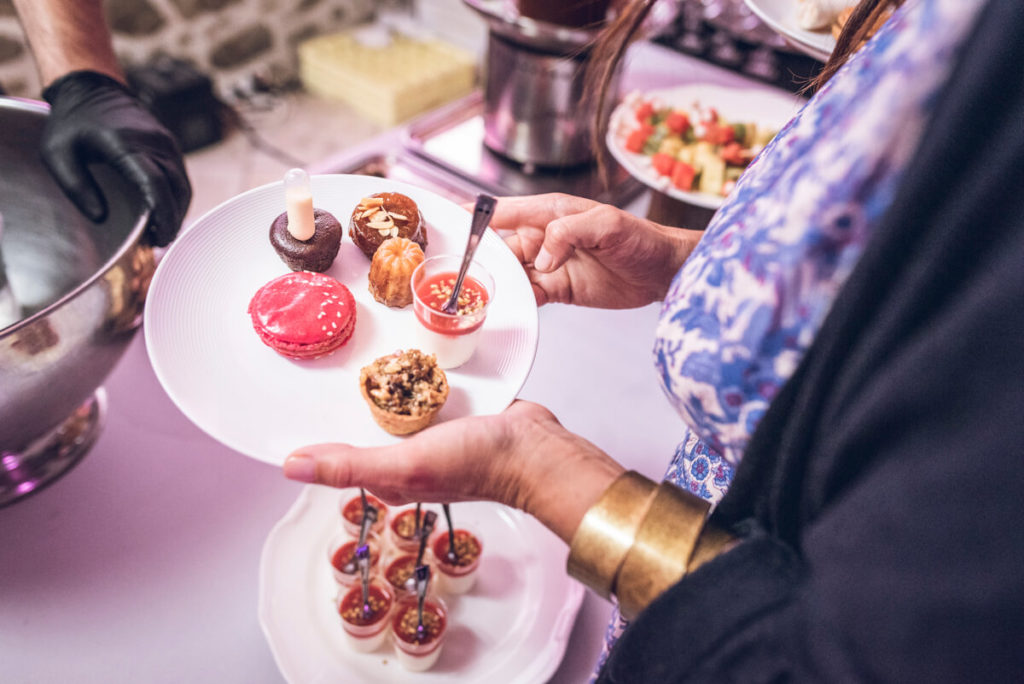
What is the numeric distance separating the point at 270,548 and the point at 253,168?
9.41ft

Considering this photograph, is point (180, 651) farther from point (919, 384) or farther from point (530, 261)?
point (919, 384)

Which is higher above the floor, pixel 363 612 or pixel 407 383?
pixel 407 383

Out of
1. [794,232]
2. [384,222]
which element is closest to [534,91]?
[384,222]

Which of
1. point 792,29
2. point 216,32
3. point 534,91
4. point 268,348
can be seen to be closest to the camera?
point 268,348

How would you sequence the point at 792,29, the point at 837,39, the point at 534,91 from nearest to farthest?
the point at 837,39
the point at 792,29
the point at 534,91

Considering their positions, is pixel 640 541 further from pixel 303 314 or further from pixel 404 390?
pixel 303 314

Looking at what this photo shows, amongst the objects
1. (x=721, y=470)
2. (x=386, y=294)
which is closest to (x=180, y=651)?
(x=386, y=294)

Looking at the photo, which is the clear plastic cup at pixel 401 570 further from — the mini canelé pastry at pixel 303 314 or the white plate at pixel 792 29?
the white plate at pixel 792 29

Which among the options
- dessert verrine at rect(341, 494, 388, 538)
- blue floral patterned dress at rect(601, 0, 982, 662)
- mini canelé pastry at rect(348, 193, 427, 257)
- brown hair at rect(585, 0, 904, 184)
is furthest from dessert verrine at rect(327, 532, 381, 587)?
brown hair at rect(585, 0, 904, 184)

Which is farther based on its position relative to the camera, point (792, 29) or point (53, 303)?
point (792, 29)

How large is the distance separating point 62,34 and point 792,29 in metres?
1.59

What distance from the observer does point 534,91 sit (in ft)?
6.25

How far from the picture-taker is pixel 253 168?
3547 mm

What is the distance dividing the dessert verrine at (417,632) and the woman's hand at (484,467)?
319 millimetres
